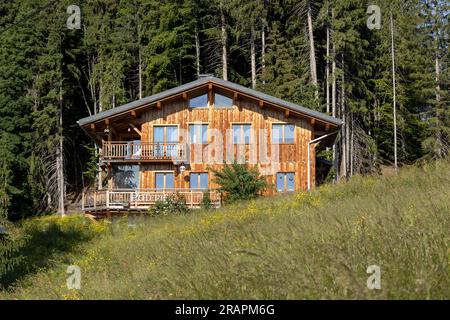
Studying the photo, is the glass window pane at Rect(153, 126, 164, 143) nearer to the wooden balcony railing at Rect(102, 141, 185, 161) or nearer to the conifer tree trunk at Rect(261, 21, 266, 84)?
the wooden balcony railing at Rect(102, 141, 185, 161)

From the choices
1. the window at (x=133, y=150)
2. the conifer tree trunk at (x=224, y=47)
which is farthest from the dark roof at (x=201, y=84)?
the conifer tree trunk at (x=224, y=47)

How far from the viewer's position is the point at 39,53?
45.0m

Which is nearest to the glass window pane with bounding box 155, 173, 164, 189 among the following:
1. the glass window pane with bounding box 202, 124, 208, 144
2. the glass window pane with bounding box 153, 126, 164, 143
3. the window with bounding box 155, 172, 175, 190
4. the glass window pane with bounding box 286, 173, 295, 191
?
the window with bounding box 155, 172, 175, 190

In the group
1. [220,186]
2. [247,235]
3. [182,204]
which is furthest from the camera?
[220,186]

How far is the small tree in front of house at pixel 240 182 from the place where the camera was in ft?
87.5

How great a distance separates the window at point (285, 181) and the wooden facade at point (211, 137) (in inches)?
6.6

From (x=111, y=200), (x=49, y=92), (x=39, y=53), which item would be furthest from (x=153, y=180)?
(x=39, y=53)

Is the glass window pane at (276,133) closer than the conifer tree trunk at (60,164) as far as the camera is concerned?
Yes

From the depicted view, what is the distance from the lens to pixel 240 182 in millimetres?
26875

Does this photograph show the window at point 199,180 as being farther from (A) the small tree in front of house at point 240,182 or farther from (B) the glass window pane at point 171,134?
(A) the small tree in front of house at point 240,182

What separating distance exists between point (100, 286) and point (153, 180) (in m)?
21.1

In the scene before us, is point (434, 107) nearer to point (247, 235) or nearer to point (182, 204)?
point (182, 204)

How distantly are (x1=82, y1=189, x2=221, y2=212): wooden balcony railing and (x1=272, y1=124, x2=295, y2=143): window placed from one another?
4606mm

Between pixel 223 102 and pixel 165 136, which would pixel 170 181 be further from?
pixel 223 102
